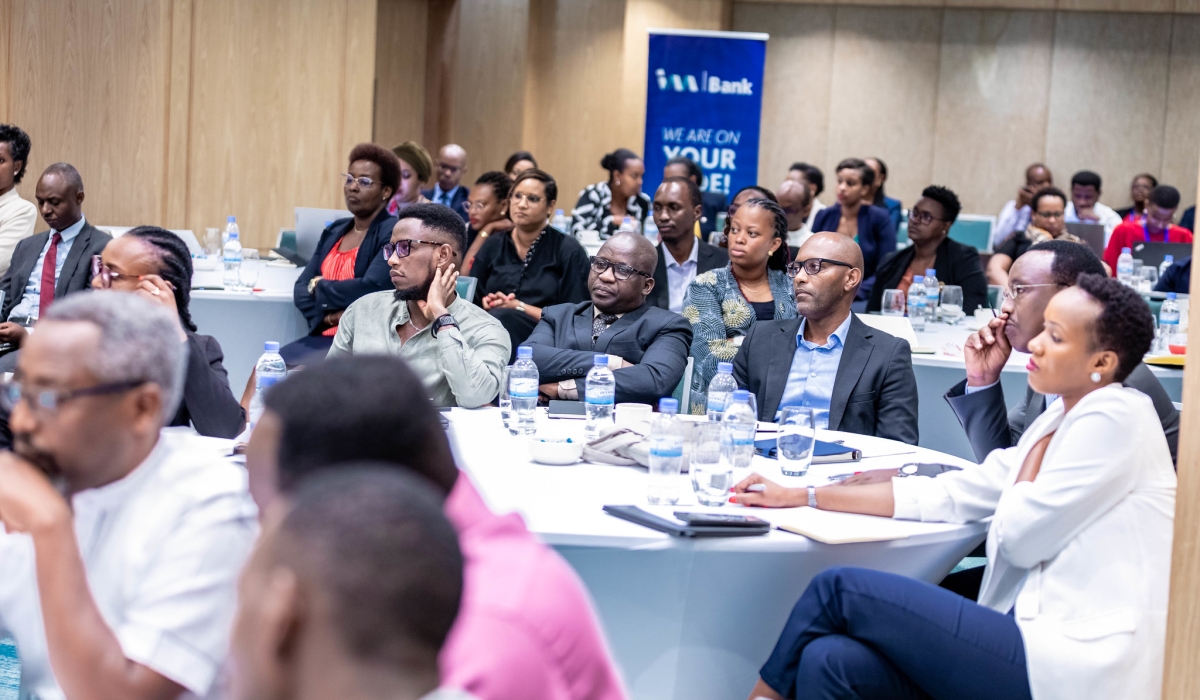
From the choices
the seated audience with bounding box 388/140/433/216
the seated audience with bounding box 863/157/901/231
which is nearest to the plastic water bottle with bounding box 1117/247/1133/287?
the seated audience with bounding box 863/157/901/231

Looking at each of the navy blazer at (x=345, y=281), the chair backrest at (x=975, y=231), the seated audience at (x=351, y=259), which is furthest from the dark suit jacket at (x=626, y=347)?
the chair backrest at (x=975, y=231)

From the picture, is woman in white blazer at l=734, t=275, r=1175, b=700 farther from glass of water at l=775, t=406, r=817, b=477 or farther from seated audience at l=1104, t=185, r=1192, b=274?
seated audience at l=1104, t=185, r=1192, b=274

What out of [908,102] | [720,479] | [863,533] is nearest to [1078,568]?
[863,533]

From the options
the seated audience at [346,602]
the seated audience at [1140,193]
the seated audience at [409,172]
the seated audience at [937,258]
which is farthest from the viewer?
the seated audience at [1140,193]

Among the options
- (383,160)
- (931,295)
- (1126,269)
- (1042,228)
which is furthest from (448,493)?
(1042,228)

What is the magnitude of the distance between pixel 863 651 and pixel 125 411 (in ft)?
4.91

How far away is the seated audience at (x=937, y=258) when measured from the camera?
21.2 ft

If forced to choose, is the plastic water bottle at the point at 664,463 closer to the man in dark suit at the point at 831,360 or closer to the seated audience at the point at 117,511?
the man in dark suit at the point at 831,360

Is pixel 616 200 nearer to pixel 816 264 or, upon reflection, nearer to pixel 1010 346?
pixel 816 264

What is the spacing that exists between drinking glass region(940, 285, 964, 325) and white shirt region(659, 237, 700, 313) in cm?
130

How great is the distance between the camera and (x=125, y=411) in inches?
61.7

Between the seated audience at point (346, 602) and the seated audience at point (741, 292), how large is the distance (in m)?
3.37

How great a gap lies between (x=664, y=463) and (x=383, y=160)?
375 centimetres

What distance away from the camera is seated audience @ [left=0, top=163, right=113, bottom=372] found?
5.19m
